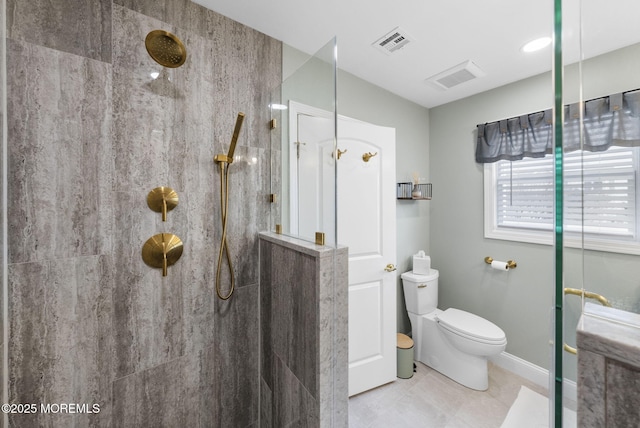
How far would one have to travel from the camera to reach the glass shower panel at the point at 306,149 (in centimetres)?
108

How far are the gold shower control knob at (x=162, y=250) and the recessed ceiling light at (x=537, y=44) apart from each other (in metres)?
2.43

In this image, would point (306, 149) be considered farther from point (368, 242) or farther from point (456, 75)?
point (456, 75)

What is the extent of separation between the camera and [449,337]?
6.56ft

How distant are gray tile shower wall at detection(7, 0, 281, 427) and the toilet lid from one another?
1494 millimetres

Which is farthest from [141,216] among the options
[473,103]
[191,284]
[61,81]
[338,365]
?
[473,103]

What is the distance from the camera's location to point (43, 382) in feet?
3.18

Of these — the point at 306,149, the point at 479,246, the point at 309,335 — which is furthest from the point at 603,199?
the point at 479,246

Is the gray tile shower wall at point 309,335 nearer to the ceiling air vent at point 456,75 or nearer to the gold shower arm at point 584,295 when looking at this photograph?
the gold shower arm at point 584,295

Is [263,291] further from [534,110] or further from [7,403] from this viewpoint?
[534,110]

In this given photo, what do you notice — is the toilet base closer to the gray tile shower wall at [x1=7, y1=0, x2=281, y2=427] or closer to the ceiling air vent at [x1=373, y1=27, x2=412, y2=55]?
the gray tile shower wall at [x1=7, y1=0, x2=281, y2=427]

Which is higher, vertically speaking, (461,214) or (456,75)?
(456,75)

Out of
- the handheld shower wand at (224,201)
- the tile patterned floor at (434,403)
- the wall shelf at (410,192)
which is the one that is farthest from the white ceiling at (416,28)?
the tile patterned floor at (434,403)

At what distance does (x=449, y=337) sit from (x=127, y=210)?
2313 mm

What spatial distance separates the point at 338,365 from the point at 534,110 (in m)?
2.40
